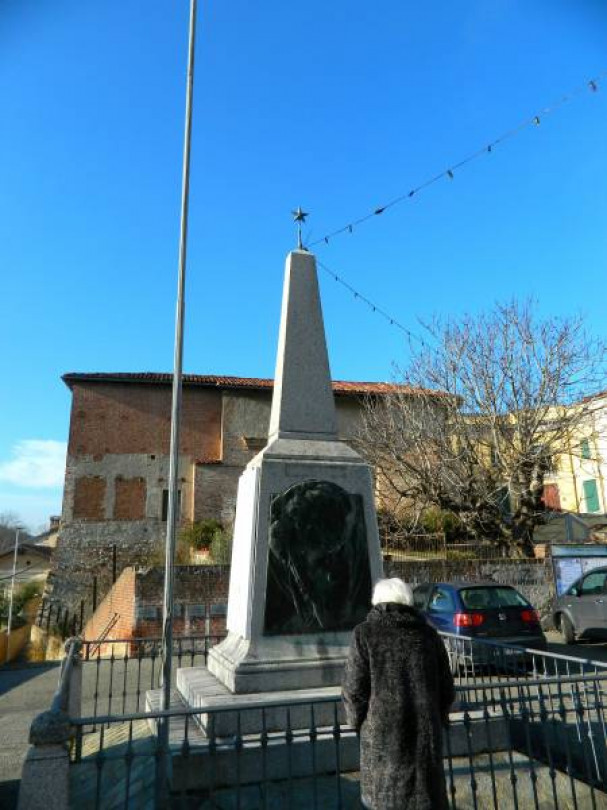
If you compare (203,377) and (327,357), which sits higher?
(203,377)

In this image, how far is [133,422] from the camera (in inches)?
1057

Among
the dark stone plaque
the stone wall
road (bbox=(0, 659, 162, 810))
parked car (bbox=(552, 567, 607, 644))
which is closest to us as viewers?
the dark stone plaque

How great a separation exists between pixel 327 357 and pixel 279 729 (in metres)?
3.78

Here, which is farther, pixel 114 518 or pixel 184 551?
pixel 114 518

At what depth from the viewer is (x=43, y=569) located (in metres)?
58.4

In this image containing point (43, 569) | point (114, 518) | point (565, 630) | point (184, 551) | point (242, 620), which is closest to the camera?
point (242, 620)

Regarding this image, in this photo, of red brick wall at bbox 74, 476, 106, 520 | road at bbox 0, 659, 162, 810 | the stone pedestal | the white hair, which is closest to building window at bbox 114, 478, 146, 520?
red brick wall at bbox 74, 476, 106, 520

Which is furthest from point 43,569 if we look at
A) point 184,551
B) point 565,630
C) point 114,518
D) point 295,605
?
point 295,605

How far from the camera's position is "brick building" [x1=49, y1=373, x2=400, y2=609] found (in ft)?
82.6

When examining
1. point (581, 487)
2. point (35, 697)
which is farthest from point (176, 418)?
point (581, 487)

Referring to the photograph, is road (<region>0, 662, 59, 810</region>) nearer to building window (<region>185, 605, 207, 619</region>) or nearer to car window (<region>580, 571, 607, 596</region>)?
building window (<region>185, 605, 207, 619</region>)

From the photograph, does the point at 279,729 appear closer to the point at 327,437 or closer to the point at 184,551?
the point at 327,437

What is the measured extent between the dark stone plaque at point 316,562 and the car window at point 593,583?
8129 mm

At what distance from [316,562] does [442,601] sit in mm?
4728
